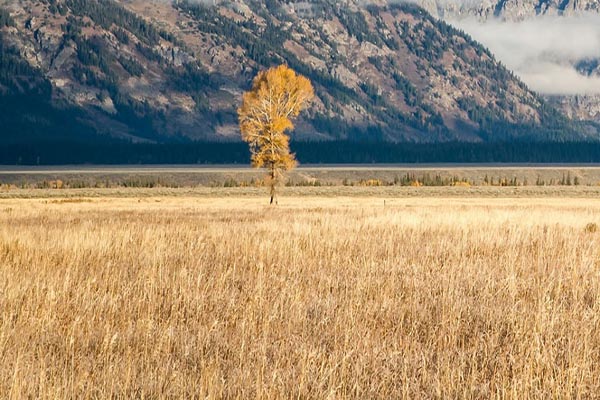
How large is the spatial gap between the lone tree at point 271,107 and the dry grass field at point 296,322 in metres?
45.1

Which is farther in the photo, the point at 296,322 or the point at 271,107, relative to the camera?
the point at 271,107

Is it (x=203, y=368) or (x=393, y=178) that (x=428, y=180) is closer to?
(x=393, y=178)

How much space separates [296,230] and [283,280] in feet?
30.0

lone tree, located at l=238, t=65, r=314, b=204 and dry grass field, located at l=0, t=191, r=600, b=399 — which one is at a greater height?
lone tree, located at l=238, t=65, r=314, b=204

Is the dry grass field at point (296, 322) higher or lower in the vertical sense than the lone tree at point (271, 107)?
lower

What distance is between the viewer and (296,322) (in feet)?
31.2

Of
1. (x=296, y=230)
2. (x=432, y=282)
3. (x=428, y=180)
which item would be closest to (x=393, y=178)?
(x=428, y=180)

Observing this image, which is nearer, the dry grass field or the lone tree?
the dry grass field

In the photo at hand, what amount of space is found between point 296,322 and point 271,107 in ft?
173

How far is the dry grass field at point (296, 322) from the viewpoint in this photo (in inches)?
285

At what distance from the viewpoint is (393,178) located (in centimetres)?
13725

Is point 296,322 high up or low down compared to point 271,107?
down

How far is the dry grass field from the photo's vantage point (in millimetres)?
7234

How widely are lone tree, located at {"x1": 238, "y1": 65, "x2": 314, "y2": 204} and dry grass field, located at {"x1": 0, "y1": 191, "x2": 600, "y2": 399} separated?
4515 centimetres
